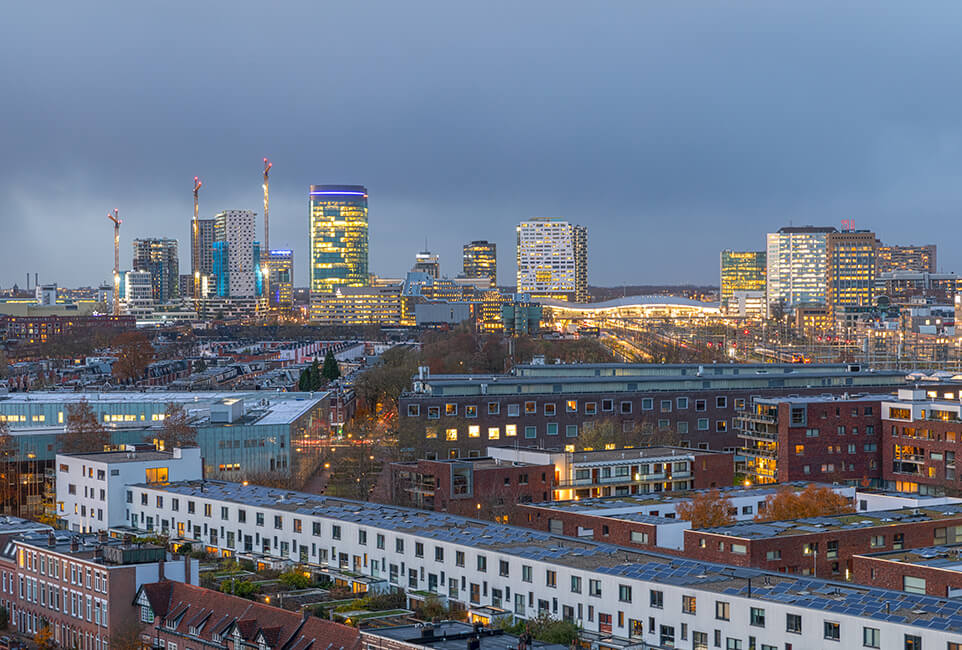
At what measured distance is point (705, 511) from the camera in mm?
34531

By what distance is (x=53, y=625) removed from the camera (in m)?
31.1

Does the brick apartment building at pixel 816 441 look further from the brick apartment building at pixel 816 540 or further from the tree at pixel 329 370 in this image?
the tree at pixel 329 370

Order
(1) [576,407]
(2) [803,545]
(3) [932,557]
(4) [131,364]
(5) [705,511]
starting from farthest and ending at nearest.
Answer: (4) [131,364]
(1) [576,407]
(5) [705,511]
(2) [803,545]
(3) [932,557]

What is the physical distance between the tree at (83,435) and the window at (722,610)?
29771 mm

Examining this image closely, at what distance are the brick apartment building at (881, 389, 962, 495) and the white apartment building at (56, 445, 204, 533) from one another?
23.2m

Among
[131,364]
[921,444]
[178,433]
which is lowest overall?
[131,364]

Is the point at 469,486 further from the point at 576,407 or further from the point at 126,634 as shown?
the point at 576,407

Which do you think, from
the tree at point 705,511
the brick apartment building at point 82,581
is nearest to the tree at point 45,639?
the brick apartment building at point 82,581

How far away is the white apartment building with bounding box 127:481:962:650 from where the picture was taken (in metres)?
21.6

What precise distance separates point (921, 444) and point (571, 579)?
1004 inches

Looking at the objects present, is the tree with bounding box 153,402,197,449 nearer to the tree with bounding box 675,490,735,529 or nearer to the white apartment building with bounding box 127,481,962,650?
the white apartment building with bounding box 127,481,962,650

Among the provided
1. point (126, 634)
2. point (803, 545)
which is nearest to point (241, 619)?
point (126, 634)

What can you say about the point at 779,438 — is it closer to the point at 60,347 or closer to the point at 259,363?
the point at 259,363

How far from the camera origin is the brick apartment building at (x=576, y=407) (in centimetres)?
5203
